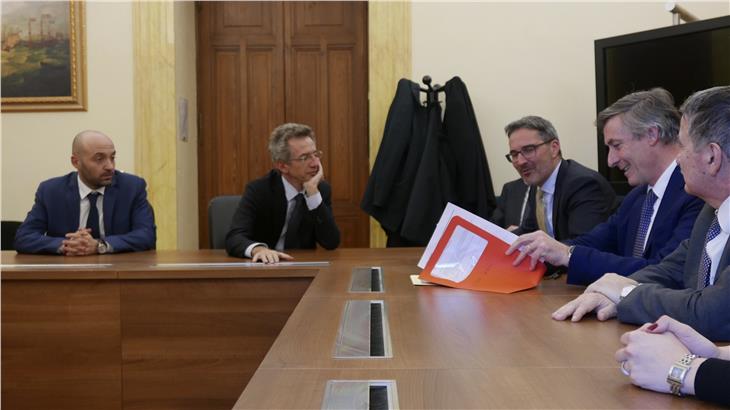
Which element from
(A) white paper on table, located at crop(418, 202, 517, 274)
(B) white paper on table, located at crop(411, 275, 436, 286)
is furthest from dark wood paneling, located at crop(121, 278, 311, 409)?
(A) white paper on table, located at crop(418, 202, 517, 274)

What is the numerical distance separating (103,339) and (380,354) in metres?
1.81

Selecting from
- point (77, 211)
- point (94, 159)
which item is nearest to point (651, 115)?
point (94, 159)

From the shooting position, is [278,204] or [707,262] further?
[278,204]

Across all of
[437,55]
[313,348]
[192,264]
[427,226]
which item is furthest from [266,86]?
[313,348]

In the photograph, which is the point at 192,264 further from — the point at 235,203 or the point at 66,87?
the point at 66,87

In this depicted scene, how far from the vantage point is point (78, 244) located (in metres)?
3.70

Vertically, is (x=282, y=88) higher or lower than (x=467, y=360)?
higher

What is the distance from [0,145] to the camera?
535cm

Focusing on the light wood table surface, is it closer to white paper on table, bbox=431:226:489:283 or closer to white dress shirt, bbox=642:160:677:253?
white paper on table, bbox=431:226:489:283

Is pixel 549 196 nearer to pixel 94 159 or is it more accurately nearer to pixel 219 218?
pixel 219 218

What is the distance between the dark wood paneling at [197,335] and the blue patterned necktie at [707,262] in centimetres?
151

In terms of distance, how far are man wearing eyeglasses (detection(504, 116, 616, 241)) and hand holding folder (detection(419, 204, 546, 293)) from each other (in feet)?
3.73

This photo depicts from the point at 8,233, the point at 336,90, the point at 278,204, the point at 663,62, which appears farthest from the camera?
the point at 336,90

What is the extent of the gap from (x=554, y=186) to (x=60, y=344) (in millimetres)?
2262
